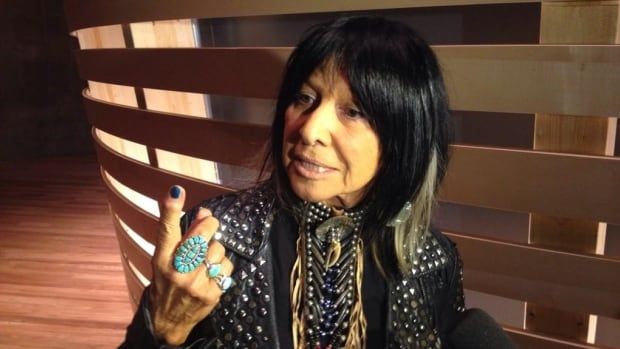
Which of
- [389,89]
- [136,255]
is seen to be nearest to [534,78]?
[389,89]

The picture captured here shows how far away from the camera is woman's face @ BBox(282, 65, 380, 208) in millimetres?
843

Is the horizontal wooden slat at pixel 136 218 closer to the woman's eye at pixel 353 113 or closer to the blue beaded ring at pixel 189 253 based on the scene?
the blue beaded ring at pixel 189 253

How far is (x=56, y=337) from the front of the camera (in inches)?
120

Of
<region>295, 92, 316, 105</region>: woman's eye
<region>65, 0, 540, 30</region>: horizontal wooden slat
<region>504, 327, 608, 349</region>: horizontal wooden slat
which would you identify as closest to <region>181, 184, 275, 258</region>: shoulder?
<region>295, 92, 316, 105</region>: woman's eye

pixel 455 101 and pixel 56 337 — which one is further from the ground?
pixel 455 101

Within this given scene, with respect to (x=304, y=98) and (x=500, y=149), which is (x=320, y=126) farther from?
(x=500, y=149)

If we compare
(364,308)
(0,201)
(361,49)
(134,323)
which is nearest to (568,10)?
(361,49)

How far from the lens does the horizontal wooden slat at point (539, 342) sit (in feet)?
4.04

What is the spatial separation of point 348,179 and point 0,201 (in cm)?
573

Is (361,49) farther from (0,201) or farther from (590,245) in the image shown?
(0,201)

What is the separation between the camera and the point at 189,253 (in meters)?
0.81

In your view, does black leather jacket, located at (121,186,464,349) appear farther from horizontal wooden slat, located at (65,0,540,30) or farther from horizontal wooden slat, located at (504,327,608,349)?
horizontal wooden slat, located at (65,0,540,30)

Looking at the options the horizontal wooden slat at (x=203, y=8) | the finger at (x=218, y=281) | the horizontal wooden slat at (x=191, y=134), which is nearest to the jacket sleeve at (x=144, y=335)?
the finger at (x=218, y=281)

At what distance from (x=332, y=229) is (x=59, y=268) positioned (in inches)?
140
